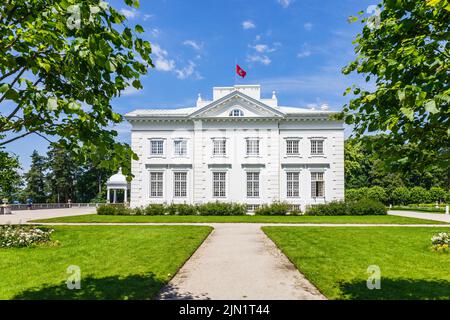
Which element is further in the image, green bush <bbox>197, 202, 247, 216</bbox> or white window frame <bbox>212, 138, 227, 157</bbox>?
white window frame <bbox>212, 138, 227, 157</bbox>

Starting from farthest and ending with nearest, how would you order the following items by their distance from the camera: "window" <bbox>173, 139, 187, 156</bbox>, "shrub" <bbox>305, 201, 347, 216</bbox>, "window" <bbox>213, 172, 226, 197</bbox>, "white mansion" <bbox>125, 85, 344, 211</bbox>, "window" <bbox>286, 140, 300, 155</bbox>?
"window" <bbox>173, 139, 187, 156</bbox> < "window" <bbox>286, 140, 300, 155</bbox> < "window" <bbox>213, 172, 226, 197</bbox> < "white mansion" <bbox>125, 85, 344, 211</bbox> < "shrub" <bbox>305, 201, 347, 216</bbox>

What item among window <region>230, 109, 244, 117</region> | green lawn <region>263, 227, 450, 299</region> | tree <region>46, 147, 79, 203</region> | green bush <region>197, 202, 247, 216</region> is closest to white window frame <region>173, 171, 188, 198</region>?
green bush <region>197, 202, 247, 216</region>

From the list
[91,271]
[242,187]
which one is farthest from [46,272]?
[242,187]

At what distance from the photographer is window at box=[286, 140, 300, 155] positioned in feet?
113

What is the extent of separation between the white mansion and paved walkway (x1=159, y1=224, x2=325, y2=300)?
22.0m

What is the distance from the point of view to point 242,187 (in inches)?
1337

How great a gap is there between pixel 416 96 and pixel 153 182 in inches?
1320

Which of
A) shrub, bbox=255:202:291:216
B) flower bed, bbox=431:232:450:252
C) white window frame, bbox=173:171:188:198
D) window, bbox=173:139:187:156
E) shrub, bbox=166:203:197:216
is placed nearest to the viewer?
flower bed, bbox=431:232:450:252

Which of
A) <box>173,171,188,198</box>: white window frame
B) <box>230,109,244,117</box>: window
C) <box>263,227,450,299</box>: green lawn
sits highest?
<box>230,109,244,117</box>: window

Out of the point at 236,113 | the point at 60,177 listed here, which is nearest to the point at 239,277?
the point at 236,113

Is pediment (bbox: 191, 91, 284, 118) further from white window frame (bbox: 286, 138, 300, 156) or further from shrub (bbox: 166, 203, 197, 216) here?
shrub (bbox: 166, 203, 197, 216)

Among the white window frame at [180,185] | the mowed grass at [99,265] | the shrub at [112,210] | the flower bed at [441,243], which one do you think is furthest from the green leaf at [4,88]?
the white window frame at [180,185]

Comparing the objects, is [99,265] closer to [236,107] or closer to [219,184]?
[219,184]
